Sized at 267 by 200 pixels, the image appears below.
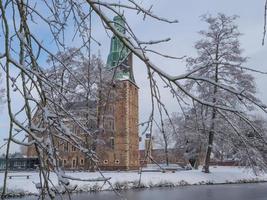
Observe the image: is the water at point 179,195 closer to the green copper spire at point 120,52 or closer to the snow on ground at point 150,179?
the snow on ground at point 150,179

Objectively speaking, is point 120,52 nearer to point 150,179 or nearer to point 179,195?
point 179,195

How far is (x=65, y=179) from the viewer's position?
1.91 metres

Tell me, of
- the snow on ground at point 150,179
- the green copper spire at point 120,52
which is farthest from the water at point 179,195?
the green copper spire at point 120,52

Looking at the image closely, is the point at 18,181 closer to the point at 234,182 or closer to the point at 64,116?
the point at 234,182

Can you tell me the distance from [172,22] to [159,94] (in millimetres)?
308

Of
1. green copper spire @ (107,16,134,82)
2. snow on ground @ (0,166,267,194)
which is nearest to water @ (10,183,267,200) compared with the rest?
snow on ground @ (0,166,267,194)

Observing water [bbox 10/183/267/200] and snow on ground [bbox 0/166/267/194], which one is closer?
water [bbox 10/183/267/200]

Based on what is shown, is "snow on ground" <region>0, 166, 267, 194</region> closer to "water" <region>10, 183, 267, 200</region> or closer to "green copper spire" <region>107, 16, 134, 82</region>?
"water" <region>10, 183, 267, 200</region>

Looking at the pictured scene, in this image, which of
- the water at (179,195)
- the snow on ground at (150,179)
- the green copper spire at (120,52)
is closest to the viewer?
the green copper spire at (120,52)

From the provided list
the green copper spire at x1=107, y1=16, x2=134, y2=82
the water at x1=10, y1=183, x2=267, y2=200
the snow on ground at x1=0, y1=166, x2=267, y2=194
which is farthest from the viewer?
the snow on ground at x1=0, y1=166, x2=267, y2=194

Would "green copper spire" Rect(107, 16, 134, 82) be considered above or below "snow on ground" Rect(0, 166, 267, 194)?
above

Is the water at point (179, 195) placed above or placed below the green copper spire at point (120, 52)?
below

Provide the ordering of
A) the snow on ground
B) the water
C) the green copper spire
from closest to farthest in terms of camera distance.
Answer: the green copper spire
the water
the snow on ground

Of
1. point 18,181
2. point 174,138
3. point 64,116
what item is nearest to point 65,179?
point 64,116
